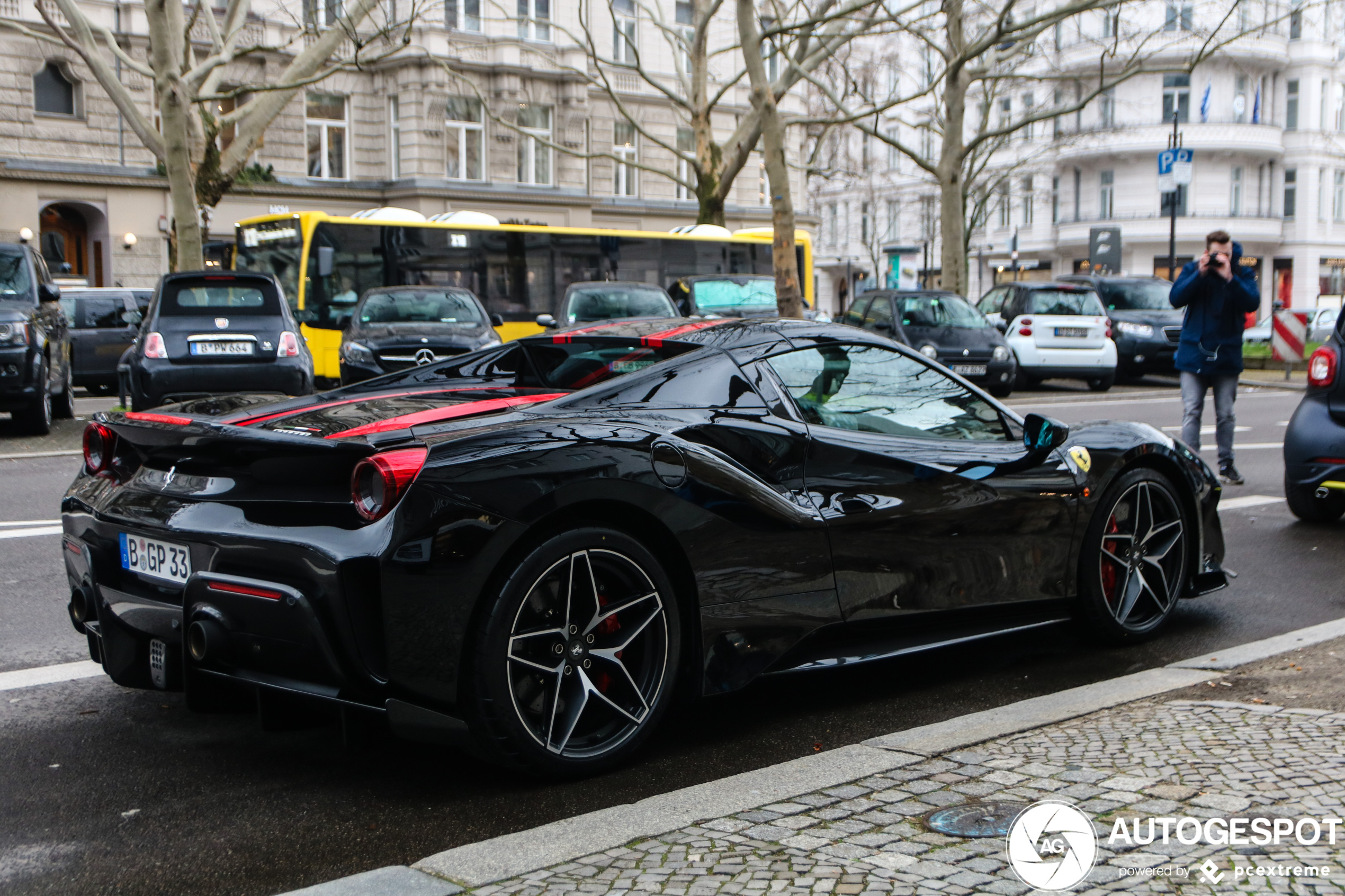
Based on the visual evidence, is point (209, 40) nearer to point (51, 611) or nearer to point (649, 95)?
point (649, 95)

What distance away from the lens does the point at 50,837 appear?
339cm

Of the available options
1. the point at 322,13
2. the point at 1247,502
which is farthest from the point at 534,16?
the point at 1247,502

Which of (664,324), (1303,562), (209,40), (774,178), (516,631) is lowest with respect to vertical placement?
(1303,562)

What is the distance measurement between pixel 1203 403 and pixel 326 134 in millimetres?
32531

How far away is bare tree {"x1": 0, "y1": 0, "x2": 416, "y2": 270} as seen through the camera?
18484 millimetres

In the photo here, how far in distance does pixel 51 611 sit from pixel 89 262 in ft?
106

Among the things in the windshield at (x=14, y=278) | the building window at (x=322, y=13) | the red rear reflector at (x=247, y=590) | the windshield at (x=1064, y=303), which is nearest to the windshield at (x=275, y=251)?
the building window at (x=322, y=13)

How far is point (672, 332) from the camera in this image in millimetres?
4688

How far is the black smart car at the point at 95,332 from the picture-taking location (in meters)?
20.3

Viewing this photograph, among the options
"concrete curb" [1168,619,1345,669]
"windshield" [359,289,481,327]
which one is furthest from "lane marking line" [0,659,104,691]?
"windshield" [359,289,481,327]

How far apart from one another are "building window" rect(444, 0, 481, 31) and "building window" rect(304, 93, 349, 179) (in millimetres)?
3881

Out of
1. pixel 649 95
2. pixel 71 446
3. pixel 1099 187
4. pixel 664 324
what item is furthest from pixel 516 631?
pixel 1099 187
